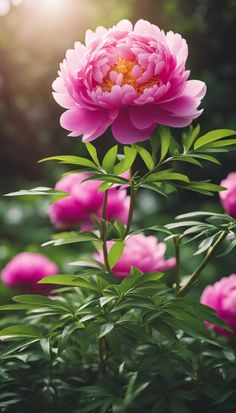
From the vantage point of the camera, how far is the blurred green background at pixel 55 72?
4027 millimetres

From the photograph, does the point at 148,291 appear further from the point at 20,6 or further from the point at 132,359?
the point at 20,6

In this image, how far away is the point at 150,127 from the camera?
93 cm

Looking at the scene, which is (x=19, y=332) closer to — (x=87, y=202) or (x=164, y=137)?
(x=164, y=137)

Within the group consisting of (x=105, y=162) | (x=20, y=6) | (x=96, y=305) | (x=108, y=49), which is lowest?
(x=96, y=305)

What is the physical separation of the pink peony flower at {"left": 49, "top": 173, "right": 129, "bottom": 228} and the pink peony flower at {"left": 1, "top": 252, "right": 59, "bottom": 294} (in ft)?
0.80

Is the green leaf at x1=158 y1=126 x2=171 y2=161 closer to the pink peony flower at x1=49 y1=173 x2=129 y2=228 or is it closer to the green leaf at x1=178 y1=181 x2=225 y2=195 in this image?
the green leaf at x1=178 y1=181 x2=225 y2=195

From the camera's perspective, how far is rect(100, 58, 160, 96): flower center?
2.98 feet

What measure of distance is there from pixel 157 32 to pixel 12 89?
5.01 m

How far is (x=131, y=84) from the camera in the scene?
3.02ft

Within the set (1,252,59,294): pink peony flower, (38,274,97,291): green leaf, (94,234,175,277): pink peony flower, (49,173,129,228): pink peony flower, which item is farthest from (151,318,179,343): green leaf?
(1,252,59,294): pink peony flower

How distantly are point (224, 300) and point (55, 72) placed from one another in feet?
14.7

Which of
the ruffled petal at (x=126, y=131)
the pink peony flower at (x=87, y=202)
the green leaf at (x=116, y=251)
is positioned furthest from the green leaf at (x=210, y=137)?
the pink peony flower at (x=87, y=202)

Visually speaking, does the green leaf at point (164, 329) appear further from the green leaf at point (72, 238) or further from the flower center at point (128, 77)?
the flower center at point (128, 77)

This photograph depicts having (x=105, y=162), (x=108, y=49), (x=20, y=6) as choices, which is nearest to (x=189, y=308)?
(x=105, y=162)
